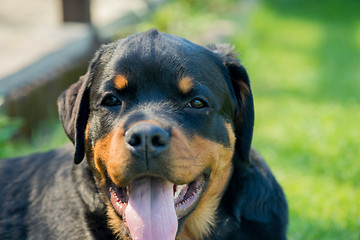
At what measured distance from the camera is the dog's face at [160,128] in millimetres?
2965

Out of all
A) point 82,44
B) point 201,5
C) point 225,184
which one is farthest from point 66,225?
point 201,5

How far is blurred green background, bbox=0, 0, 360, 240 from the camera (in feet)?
16.7

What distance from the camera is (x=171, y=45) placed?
3.39 m

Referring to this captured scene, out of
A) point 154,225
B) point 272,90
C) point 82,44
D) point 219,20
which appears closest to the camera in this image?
point 154,225

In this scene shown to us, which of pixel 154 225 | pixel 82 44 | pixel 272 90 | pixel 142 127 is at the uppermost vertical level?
pixel 142 127

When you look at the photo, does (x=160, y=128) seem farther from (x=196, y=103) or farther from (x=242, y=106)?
(x=242, y=106)

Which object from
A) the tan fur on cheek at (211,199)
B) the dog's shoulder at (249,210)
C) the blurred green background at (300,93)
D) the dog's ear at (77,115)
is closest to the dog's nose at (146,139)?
the tan fur on cheek at (211,199)

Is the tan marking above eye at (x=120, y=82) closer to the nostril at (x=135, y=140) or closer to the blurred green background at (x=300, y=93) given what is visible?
the nostril at (x=135, y=140)

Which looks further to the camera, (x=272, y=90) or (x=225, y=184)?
(x=272, y=90)

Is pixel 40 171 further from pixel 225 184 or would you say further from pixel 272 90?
pixel 272 90

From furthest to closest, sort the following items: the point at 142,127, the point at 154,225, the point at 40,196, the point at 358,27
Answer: the point at 358,27, the point at 40,196, the point at 154,225, the point at 142,127

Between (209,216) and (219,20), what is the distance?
8413 mm

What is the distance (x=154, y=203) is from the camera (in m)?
3.07

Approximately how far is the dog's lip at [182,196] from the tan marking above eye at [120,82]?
601mm
